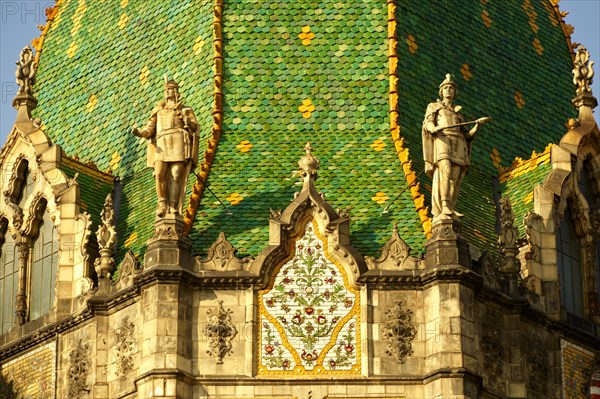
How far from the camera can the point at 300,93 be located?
4038cm

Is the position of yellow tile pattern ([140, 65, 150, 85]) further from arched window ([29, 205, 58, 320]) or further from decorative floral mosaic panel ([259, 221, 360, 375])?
decorative floral mosaic panel ([259, 221, 360, 375])

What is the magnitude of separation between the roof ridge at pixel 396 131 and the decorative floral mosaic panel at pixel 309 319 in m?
1.93

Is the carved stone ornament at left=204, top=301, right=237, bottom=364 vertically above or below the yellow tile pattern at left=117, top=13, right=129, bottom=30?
below

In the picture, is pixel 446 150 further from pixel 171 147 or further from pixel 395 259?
pixel 171 147

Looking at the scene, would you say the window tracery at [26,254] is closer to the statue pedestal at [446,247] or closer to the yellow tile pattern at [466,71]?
the statue pedestal at [446,247]

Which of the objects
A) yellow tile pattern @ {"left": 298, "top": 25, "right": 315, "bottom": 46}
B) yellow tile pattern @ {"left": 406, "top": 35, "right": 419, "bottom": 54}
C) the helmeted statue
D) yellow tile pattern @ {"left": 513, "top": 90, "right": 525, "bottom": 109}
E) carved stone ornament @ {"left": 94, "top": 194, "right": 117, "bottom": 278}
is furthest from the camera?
yellow tile pattern @ {"left": 513, "top": 90, "right": 525, "bottom": 109}

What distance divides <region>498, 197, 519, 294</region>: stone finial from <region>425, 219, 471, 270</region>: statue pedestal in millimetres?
1208

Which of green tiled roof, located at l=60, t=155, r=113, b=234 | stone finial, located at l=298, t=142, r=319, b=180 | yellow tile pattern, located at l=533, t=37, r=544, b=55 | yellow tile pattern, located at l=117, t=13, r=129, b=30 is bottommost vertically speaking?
stone finial, located at l=298, t=142, r=319, b=180

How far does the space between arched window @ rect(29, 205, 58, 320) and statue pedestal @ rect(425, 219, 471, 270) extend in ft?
21.3

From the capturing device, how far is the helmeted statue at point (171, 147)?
1470 inches

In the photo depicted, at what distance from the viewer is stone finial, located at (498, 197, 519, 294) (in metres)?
38.0

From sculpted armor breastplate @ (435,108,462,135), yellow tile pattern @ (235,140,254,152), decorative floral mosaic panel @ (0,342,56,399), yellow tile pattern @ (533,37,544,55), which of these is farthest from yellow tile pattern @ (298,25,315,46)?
decorative floral mosaic panel @ (0,342,56,399)

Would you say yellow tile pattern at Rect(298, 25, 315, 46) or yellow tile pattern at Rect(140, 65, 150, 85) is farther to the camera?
yellow tile pattern at Rect(140, 65, 150, 85)

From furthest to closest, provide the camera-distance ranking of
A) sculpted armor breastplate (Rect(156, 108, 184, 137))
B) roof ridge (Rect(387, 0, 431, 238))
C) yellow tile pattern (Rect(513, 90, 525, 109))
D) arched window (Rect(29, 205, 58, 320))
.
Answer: yellow tile pattern (Rect(513, 90, 525, 109)) < arched window (Rect(29, 205, 58, 320)) < roof ridge (Rect(387, 0, 431, 238)) < sculpted armor breastplate (Rect(156, 108, 184, 137))
